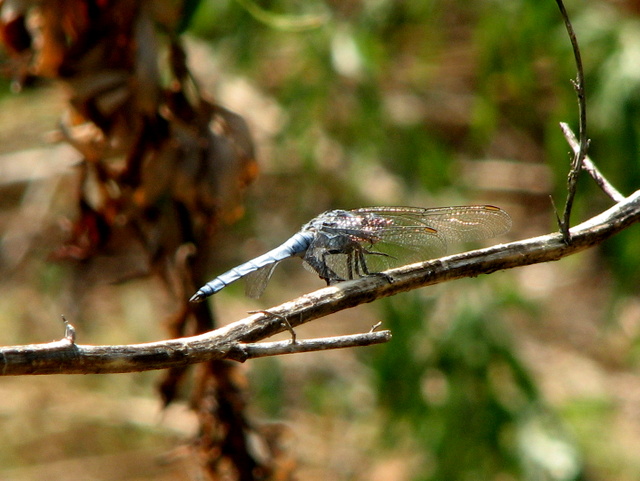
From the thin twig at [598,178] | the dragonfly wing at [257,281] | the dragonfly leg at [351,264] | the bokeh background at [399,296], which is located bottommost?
the thin twig at [598,178]

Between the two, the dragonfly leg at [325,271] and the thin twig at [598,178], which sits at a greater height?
the dragonfly leg at [325,271]

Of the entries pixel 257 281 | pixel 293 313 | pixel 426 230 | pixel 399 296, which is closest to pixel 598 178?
pixel 426 230

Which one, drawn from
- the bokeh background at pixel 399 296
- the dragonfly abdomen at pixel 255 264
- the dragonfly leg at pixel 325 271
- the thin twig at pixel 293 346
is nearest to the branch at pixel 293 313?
the thin twig at pixel 293 346

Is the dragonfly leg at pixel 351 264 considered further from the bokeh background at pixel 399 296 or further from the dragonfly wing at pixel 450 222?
the bokeh background at pixel 399 296

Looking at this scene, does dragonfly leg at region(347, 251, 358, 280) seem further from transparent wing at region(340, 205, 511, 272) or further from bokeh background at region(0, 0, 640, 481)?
bokeh background at region(0, 0, 640, 481)

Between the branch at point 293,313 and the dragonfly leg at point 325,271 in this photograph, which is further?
the dragonfly leg at point 325,271

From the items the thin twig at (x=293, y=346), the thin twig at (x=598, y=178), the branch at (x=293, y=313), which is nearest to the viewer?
the branch at (x=293, y=313)

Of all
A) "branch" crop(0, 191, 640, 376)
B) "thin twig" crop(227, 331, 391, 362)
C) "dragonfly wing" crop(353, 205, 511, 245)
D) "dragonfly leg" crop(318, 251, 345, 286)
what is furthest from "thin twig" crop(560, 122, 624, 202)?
"dragonfly leg" crop(318, 251, 345, 286)
